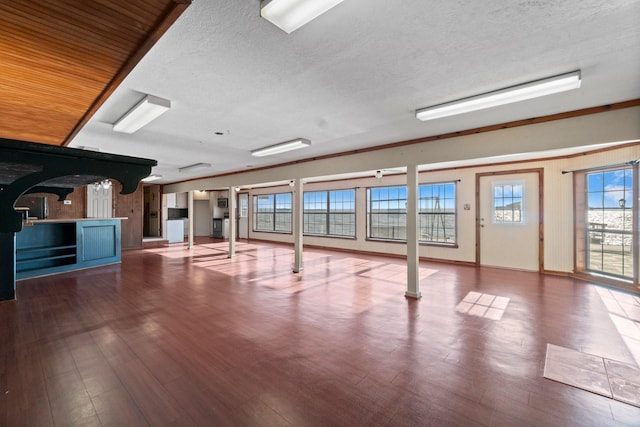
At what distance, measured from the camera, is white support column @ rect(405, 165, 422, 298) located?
14.8 ft

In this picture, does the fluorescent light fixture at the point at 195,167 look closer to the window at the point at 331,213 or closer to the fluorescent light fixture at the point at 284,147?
the fluorescent light fixture at the point at 284,147

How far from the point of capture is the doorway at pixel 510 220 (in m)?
6.16

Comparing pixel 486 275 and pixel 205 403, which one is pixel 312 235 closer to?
pixel 486 275

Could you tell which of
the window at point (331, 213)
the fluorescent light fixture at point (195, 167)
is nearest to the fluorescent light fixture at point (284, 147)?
the fluorescent light fixture at point (195, 167)

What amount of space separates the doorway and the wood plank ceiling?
7.21 metres

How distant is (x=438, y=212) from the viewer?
763cm

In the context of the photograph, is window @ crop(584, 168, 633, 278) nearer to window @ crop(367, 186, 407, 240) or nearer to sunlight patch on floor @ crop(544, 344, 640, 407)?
sunlight patch on floor @ crop(544, 344, 640, 407)

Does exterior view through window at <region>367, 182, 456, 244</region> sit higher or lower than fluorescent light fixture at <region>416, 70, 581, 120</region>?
lower

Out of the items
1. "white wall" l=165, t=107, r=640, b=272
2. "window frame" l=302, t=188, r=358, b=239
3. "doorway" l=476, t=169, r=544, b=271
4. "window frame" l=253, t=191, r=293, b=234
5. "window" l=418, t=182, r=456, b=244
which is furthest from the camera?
"window frame" l=253, t=191, r=293, b=234

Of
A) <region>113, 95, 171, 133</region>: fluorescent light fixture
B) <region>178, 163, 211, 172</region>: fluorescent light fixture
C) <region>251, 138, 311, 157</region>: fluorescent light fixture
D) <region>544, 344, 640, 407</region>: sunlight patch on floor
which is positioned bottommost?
<region>544, 344, 640, 407</region>: sunlight patch on floor

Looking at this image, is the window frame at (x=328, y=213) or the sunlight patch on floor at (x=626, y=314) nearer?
the sunlight patch on floor at (x=626, y=314)

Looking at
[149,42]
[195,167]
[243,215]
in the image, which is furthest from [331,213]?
[149,42]

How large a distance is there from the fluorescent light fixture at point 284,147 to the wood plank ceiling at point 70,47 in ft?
8.46

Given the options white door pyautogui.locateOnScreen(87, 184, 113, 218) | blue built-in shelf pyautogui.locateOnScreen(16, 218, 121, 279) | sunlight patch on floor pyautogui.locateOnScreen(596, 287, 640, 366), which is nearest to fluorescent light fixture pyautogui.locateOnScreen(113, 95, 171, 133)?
blue built-in shelf pyautogui.locateOnScreen(16, 218, 121, 279)
